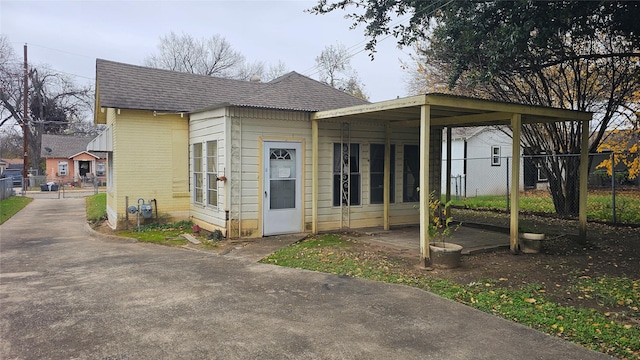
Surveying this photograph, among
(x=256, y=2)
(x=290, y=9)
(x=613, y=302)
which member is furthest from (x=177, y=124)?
(x=613, y=302)

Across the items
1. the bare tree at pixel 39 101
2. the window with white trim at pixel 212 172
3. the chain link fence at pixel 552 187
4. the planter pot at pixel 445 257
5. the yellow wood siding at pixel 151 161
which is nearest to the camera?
the planter pot at pixel 445 257

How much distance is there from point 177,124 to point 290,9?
4.27 metres

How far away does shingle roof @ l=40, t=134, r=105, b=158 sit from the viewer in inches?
1507

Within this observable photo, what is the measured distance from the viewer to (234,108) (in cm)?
835

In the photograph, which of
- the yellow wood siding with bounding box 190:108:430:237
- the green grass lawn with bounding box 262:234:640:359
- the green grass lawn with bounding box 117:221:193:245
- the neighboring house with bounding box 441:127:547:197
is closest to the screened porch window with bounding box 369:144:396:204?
the yellow wood siding with bounding box 190:108:430:237

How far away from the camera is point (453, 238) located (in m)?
8.43

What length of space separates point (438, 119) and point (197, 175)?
5890mm

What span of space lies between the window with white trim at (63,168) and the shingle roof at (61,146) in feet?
2.70

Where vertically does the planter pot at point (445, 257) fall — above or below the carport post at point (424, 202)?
below

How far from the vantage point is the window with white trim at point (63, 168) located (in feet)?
127

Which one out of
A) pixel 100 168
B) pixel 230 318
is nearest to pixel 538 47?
pixel 230 318

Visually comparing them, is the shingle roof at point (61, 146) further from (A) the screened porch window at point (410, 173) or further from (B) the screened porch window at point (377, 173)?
(A) the screened porch window at point (410, 173)

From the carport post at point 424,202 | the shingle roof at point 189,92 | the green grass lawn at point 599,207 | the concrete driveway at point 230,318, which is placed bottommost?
the concrete driveway at point 230,318

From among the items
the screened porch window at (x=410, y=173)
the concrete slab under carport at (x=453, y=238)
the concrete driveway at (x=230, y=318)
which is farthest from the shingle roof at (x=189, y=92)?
the concrete driveway at (x=230, y=318)
